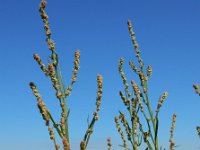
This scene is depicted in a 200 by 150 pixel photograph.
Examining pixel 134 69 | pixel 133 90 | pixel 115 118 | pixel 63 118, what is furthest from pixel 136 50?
pixel 63 118

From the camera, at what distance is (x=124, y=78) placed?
6395mm

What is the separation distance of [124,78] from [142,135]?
1.12 metres

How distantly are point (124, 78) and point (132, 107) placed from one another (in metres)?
0.62

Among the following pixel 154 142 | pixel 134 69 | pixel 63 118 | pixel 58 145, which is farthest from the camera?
pixel 134 69

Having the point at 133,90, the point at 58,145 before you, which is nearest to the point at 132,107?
the point at 133,90

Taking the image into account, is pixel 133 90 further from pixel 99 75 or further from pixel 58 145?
pixel 58 145

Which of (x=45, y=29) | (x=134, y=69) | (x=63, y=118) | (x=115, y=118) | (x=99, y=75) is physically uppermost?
(x=134, y=69)

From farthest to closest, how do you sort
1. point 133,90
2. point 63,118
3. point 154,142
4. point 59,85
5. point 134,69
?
point 134,69 < point 133,90 < point 154,142 < point 59,85 < point 63,118

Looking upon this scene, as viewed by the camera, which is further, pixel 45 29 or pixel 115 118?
pixel 115 118

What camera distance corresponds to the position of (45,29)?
4.27 m

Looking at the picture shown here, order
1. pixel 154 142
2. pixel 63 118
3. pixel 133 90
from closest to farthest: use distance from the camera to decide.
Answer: pixel 63 118, pixel 154 142, pixel 133 90

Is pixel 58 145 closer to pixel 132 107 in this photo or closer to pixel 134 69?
pixel 132 107

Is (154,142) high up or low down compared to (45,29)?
down

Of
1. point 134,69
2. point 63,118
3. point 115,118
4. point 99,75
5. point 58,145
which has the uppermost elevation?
point 134,69
